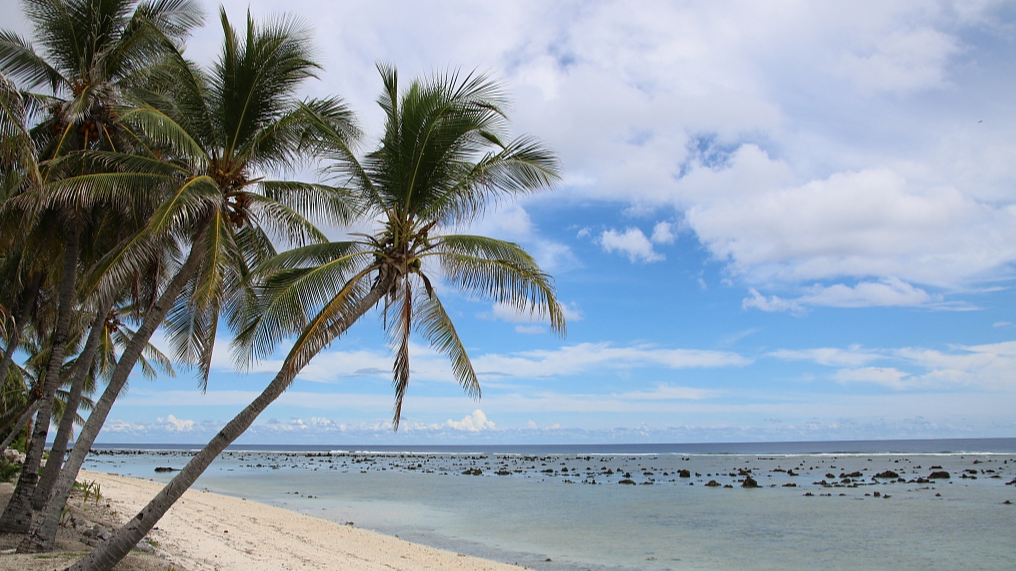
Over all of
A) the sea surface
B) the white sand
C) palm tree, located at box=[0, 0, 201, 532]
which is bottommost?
the sea surface

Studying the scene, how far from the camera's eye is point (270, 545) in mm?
12836

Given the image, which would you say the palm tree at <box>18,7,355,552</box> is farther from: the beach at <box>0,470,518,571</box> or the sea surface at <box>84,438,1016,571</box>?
the sea surface at <box>84,438,1016,571</box>

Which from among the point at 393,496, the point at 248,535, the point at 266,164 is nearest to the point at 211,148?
the point at 266,164

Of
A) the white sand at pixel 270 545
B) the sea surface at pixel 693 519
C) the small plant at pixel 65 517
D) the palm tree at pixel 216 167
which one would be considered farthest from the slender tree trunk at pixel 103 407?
the sea surface at pixel 693 519

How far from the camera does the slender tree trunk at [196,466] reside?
6469 mm

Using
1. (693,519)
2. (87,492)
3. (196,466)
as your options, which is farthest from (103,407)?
(693,519)

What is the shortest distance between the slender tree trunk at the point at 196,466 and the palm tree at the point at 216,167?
1236 millimetres

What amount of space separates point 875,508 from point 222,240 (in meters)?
25.8

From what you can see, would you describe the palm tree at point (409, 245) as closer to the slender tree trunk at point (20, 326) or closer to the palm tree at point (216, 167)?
the palm tree at point (216, 167)

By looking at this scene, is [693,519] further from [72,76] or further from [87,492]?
[72,76]

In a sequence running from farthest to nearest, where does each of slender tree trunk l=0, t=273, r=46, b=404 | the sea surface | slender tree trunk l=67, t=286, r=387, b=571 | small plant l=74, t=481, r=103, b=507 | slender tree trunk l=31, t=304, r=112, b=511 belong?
the sea surface, small plant l=74, t=481, r=103, b=507, slender tree trunk l=0, t=273, r=46, b=404, slender tree trunk l=31, t=304, r=112, b=511, slender tree trunk l=67, t=286, r=387, b=571

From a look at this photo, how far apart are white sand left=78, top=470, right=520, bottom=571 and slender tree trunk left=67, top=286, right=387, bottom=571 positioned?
2253mm

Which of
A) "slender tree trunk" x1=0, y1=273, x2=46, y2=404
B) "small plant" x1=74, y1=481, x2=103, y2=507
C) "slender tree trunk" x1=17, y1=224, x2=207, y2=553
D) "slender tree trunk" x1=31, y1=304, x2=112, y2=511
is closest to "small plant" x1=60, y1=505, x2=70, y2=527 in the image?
"slender tree trunk" x1=31, y1=304, x2=112, y2=511

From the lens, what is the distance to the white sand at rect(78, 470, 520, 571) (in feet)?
33.8
